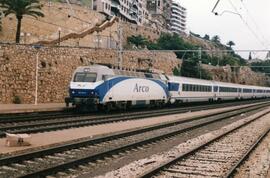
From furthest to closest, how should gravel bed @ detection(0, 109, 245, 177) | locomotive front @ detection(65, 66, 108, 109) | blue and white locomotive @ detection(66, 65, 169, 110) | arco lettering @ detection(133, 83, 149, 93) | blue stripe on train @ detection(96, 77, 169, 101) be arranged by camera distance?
arco lettering @ detection(133, 83, 149, 93) < blue stripe on train @ detection(96, 77, 169, 101) < blue and white locomotive @ detection(66, 65, 169, 110) < locomotive front @ detection(65, 66, 108, 109) < gravel bed @ detection(0, 109, 245, 177)

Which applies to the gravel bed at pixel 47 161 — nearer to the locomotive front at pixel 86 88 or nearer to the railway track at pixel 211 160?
the railway track at pixel 211 160

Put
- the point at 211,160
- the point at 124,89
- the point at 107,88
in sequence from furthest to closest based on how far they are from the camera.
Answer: the point at 124,89, the point at 107,88, the point at 211,160

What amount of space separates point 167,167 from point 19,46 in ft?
87.1

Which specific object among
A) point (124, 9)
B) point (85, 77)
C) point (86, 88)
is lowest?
point (86, 88)

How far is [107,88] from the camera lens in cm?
3142

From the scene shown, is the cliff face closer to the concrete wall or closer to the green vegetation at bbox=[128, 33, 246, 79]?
the green vegetation at bbox=[128, 33, 246, 79]

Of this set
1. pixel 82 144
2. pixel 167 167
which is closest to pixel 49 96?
pixel 82 144

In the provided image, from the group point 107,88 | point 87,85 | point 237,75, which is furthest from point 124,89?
point 237,75

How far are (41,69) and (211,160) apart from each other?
88.9 feet

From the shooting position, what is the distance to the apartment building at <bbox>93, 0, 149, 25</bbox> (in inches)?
4090

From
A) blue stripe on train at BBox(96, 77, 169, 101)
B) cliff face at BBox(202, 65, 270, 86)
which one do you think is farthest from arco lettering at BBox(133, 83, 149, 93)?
cliff face at BBox(202, 65, 270, 86)

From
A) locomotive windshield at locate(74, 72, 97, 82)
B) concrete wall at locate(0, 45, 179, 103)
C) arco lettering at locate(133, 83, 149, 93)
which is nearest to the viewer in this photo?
locomotive windshield at locate(74, 72, 97, 82)

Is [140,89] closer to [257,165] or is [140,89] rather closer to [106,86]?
[106,86]

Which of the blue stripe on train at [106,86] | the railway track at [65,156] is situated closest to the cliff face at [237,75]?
the blue stripe on train at [106,86]
